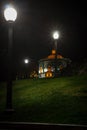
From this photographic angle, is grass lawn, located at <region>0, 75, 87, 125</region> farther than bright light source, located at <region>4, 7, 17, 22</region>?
No

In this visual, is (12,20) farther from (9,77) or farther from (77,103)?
(77,103)

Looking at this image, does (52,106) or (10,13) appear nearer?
(10,13)

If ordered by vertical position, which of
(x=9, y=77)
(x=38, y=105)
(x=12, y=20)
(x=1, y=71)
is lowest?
(x=38, y=105)

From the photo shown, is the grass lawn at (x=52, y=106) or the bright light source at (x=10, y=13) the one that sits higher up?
the bright light source at (x=10, y=13)

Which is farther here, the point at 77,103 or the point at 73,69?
the point at 73,69

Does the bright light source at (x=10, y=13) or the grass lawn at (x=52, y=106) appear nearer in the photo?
the grass lawn at (x=52, y=106)

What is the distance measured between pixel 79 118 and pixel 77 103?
241 cm

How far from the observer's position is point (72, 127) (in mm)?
8039

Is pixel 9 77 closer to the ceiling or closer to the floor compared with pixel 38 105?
closer to the ceiling

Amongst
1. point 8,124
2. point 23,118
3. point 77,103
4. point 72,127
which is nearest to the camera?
point 72,127

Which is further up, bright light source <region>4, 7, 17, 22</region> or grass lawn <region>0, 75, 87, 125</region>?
bright light source <region>4, 7, 17, 22</region>

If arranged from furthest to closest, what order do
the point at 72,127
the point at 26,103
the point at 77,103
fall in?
1. the point at 26,103
2. the point at 77,103
3. the point at 72,127

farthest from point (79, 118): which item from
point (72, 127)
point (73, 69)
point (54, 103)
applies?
point (73, 69)

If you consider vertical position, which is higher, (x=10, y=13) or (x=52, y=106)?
(x=10, y=13)
